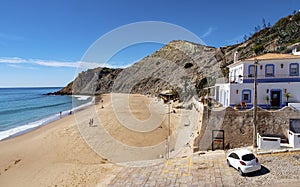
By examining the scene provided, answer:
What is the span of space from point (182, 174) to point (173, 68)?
84536 mm

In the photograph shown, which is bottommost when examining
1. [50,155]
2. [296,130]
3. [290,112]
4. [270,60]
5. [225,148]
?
[50,155]

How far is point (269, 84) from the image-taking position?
55.3 feet

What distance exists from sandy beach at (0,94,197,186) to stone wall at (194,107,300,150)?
5144 millimetres

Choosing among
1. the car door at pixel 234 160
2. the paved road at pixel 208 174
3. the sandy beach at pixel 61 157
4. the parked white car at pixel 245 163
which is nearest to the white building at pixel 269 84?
the paved road at pixel 208 174

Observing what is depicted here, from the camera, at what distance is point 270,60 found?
17.6 m

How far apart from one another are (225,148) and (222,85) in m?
7.74

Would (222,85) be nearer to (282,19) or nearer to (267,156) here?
(267,156)

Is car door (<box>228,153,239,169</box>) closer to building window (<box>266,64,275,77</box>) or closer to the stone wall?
the stone wall

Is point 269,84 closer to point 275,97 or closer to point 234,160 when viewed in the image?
point 275,97

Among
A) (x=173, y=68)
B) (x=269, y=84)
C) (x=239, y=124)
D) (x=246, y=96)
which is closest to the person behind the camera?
(x=239, y=124)

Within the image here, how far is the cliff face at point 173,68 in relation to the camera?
189ft

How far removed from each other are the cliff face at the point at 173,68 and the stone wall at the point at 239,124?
38.2m

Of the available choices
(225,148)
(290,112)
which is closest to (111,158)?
(225,148)

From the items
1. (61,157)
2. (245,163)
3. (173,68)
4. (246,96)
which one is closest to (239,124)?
(246,96)
